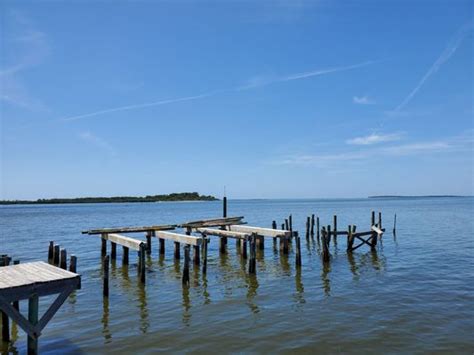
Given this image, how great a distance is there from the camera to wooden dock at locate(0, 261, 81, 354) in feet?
26.1

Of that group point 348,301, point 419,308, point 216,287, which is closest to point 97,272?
point 216,287

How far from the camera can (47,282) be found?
8383 millimetres

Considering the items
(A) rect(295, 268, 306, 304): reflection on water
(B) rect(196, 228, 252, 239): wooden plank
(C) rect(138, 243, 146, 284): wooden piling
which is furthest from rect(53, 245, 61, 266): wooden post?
(A) rect(295, 268, 306, 304): reflection on water

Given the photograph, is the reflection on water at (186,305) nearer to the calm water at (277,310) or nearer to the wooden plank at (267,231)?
the calm water at (277,310)

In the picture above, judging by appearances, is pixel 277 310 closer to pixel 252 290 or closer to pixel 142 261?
pixel 252 290

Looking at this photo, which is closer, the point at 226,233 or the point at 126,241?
the point at 126,241

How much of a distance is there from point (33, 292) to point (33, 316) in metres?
0.65

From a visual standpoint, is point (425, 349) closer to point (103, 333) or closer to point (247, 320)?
point (247, 320)

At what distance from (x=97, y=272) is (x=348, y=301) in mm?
12062

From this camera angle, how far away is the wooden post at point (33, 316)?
839 centimetres

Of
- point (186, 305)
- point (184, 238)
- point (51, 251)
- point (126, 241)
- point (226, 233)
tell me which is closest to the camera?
point (186, 305)

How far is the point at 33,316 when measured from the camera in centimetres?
848

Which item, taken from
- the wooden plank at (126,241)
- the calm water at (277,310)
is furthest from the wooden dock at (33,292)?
the wooden plank at (126,241)

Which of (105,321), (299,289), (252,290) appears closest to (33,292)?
(105,321)
